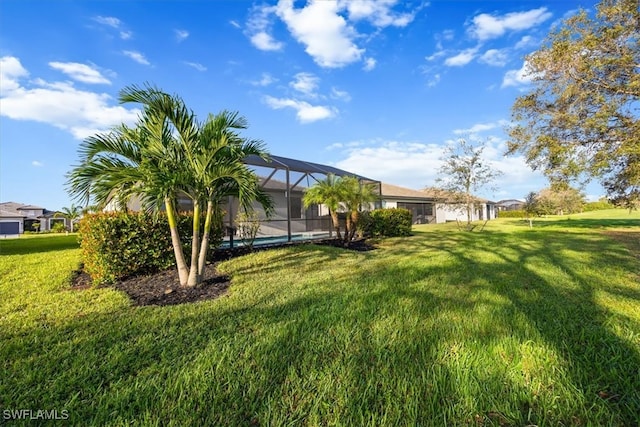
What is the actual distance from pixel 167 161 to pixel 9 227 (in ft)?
148

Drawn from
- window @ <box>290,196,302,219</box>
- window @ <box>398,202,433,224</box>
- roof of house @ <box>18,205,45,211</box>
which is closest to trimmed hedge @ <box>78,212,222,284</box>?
window @ <box>290,196,302,219</box>

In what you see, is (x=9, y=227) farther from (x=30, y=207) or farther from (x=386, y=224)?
(x=386, y=224)

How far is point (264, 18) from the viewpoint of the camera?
28.7 feet

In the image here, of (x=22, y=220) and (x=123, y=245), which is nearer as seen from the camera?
(x=123, y=245)

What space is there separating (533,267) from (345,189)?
634 centimetres

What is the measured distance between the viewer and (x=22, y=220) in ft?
117

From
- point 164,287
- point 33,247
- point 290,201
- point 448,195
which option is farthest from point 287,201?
point 448,195

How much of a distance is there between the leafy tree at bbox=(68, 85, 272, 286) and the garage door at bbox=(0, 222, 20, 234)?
43.9m

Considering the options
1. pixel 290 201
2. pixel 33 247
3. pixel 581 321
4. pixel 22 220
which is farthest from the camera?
pixel 22 220

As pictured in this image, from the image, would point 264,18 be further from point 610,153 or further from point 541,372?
point 610,153

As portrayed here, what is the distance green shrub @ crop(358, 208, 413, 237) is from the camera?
47.2ft

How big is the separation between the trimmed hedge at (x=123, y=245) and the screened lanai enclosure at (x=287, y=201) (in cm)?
277

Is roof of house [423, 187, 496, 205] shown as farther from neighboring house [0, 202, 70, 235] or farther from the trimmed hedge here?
neighboring house [0, 202, 70, 235]

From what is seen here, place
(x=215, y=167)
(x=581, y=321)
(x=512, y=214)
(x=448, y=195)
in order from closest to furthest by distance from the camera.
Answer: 1. (x=581, y=321)
2. (x=215, y=167)
3. (x=448, y=195)
4. (x=512, y=214)
